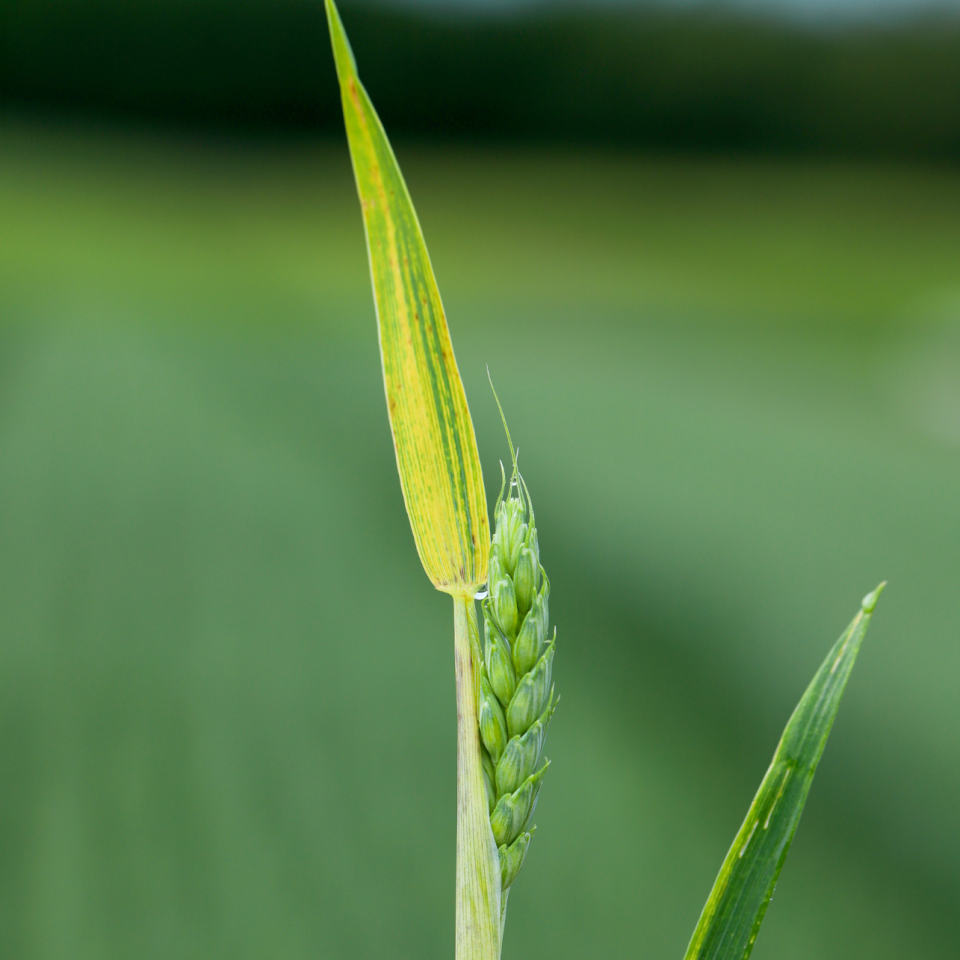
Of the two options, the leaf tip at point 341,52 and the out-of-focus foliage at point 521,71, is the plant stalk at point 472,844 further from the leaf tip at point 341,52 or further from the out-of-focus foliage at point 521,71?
the out-of-focus foliage at point 521,71

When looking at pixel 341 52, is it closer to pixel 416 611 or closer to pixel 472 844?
pixel 472 844

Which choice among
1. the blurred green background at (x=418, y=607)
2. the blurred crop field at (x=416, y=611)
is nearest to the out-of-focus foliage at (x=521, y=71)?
the blurred green background at (x=418, y=607)

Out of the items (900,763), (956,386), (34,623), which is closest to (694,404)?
(956,386)

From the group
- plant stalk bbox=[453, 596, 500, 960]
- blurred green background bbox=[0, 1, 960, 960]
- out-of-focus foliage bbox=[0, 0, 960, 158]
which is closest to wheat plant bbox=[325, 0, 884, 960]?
plant stalk bbox=[453, 596, 500, 960]

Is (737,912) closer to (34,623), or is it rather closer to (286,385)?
(34,623)

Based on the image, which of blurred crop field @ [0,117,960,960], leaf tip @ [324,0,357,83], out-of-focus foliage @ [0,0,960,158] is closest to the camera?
leaf tip @ [324,0,357,83]

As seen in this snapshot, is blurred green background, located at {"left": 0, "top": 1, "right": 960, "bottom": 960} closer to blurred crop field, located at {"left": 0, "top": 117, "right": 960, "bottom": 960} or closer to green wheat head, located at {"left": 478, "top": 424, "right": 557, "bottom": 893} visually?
blurred crop field, located at {"left": 0, "top": 117, "right": 960, "bottom": 960}
